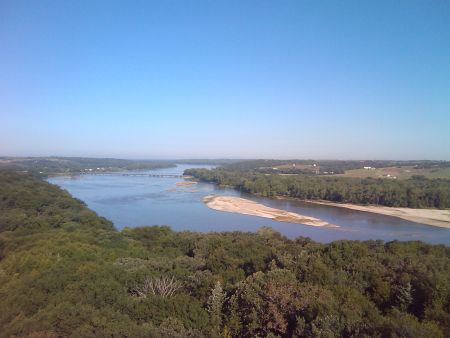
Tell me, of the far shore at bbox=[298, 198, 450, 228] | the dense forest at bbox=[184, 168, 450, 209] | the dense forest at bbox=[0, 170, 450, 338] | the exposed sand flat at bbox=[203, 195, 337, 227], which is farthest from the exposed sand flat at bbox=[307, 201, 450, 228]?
the dense forest at bbox=[0, 170, 450, 338]

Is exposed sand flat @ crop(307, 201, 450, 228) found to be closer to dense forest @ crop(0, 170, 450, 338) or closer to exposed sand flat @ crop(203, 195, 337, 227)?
exposed sand flat @ crop(203, 195, 337, 227)

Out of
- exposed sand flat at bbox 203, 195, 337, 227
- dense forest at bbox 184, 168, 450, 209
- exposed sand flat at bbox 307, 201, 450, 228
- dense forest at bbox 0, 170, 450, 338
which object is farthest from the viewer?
dense forest at bbox 184, 168, 450, 209

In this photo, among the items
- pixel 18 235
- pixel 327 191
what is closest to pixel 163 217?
pixel 18 235

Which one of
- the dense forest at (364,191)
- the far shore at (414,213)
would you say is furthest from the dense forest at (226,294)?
the dense forest at (364,191)

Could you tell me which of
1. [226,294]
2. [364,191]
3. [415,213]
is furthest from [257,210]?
[226,294]

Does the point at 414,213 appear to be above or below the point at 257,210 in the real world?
below

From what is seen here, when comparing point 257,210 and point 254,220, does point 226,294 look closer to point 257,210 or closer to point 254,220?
point 254,220

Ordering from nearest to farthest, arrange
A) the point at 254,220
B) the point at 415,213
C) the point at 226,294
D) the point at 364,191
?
the point at 226,294, the point at 254,220, the point at 415,213, the point at 364,191
